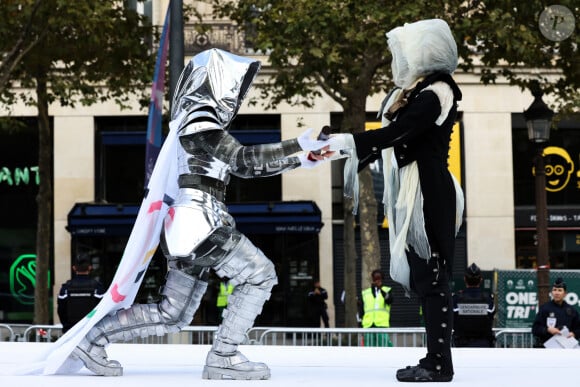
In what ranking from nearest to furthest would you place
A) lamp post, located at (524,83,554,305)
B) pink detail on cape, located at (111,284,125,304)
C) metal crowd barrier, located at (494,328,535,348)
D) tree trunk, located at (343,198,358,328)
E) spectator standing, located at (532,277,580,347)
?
pink detail on cape, located at (111,284,125,304) → spectator standing, located at (532,277,580,347) → metal crowd barrier, located at (494,328,535,348) → lamp post, located at (524,83,554,305) → tree trunk, located at (343,198,358,328)

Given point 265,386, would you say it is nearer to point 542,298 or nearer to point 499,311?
point 542,298

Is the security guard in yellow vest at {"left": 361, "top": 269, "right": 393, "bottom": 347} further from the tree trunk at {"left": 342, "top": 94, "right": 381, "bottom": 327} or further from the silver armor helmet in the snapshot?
the silver armor helmet

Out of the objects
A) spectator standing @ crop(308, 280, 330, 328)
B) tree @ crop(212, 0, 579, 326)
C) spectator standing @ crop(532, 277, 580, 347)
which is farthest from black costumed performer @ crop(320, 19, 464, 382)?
spectator standing @ crop(308, 280, 330, 328)

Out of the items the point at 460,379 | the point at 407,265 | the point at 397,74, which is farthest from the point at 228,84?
the point at 460,379

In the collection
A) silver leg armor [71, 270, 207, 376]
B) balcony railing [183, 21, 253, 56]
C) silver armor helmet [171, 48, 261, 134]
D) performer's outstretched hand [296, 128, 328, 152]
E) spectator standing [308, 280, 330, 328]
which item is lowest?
spectator standing [308, 280, 330, 328]

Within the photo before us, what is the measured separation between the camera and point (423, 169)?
189 inches

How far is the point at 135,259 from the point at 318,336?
22.4 ft

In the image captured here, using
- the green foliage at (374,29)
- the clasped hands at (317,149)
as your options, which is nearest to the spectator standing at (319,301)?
the green foliage at (374,29)

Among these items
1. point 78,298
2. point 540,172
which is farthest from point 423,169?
point 540,172

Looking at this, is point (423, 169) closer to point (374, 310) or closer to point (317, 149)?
point (317, 149)

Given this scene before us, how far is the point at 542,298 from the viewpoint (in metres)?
13.1

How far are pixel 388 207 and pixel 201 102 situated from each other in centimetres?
102

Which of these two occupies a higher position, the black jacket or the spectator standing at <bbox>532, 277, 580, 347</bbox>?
the black jacket

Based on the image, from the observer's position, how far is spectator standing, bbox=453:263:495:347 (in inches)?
429
